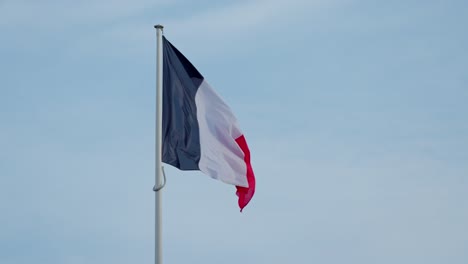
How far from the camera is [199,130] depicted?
21922mm

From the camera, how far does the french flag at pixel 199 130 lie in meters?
21.1

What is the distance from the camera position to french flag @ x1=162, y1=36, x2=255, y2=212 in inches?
832

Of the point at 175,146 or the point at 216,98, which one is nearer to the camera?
the point at 175,146

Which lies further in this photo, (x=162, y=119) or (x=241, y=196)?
(x=241, y=196)

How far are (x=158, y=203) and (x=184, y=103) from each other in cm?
258

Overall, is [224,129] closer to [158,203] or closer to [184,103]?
[184,103]

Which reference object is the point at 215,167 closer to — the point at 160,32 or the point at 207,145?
the point at 207,145

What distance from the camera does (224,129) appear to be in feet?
74.6

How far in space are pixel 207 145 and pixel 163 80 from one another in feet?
5.74

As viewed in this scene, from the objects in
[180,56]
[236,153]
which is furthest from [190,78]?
[236,153]

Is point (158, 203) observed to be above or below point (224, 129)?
below

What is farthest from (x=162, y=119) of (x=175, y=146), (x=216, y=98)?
(x=216, y=98)

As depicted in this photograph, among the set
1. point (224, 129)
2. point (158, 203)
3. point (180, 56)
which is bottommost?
point (158, 203)

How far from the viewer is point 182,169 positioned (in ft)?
68.2
